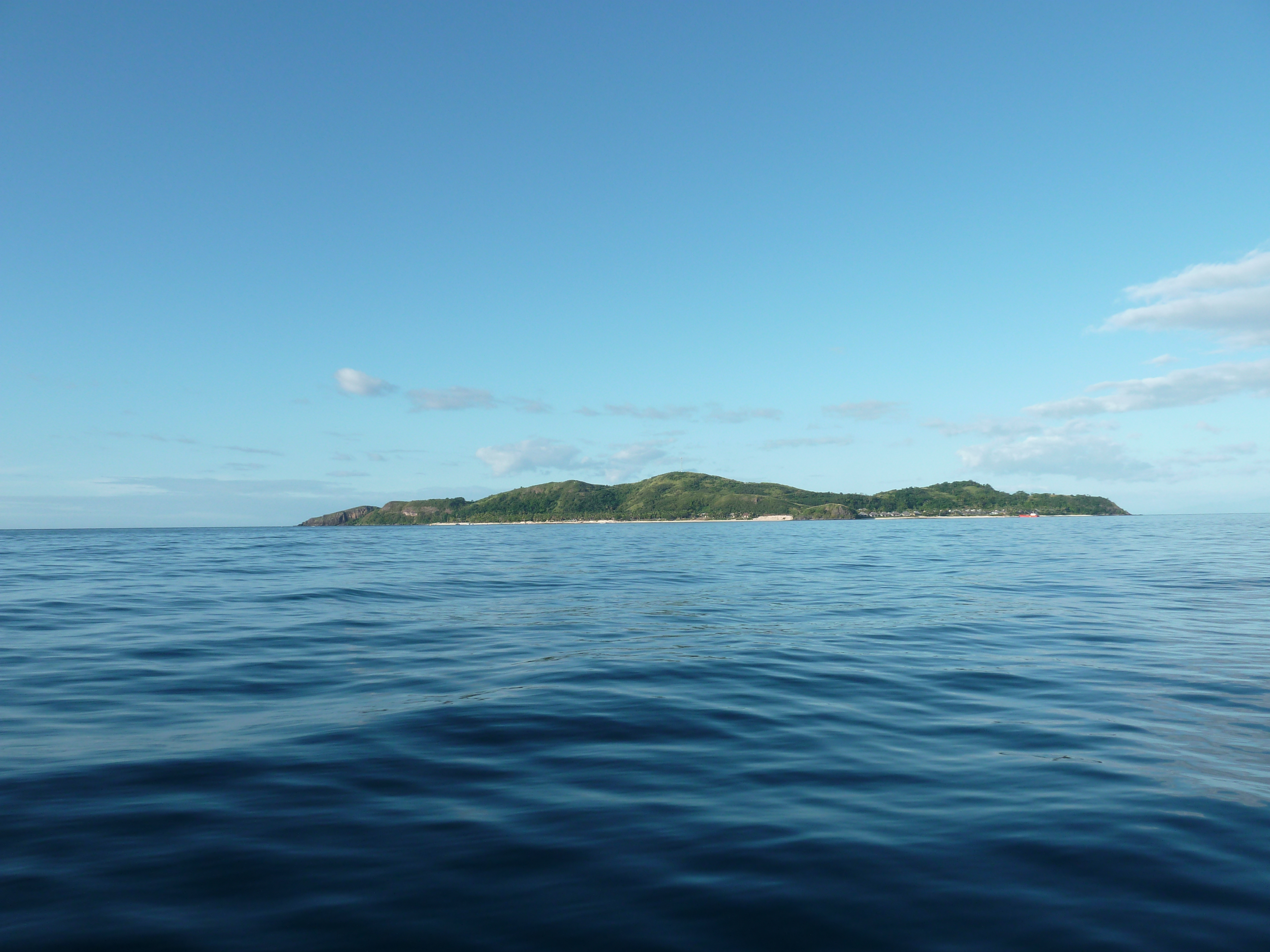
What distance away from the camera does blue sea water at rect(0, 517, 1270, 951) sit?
511 cm

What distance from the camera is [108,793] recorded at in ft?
23.9

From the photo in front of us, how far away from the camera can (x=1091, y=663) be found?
45.4 feet

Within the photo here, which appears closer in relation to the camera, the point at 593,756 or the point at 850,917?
the point at 850,917

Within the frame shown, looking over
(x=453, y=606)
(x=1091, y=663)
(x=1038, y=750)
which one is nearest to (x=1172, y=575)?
(x=1091, y=663)

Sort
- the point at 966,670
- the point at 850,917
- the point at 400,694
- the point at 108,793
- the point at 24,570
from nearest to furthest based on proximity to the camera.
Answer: the point at 850,917
the point at 108,793
the point at 400,694
the point at 966,670
the point at 24,570

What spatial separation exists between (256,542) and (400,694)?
93248mm

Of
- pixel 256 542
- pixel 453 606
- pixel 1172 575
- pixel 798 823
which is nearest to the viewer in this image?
pixel 798 823

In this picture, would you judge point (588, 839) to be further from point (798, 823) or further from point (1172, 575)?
point (1172, 575)

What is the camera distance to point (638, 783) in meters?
7.71

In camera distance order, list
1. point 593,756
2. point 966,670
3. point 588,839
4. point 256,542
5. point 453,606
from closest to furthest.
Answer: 1. point 588,839
2. point 593,756
3. point 966,670
4. point 453,606
5. point 256,542

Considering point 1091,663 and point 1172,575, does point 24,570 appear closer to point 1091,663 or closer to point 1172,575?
point 1091,663

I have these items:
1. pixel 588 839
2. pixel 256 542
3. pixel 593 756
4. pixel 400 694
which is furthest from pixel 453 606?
pixel 256 542

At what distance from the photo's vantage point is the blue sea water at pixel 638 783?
511 cm

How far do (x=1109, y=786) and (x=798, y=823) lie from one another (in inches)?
151
